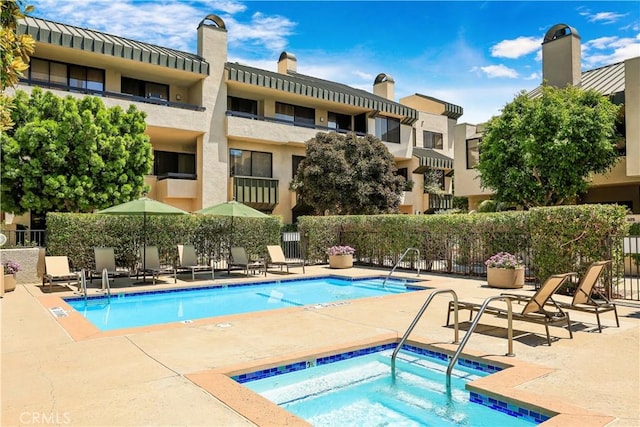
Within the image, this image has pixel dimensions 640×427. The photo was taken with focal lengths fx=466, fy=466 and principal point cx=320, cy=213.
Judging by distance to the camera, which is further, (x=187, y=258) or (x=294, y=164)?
(x=294, y=164)

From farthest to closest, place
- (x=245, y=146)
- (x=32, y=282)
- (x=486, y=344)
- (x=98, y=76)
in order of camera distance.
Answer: (x=245, y=146)
(x=98, y=76)
(x=32, y=282)
(x=486, y=344)

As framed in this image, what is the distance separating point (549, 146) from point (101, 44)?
850 inches

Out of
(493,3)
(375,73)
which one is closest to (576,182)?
(493,3)

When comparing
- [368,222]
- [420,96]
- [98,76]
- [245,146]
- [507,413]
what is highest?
[420,96]

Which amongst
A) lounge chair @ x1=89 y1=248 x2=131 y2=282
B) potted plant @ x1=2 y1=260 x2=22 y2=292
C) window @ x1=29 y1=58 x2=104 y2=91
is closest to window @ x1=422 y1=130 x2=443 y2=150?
window @ x1=29 y1=58 x2=104 y2=91

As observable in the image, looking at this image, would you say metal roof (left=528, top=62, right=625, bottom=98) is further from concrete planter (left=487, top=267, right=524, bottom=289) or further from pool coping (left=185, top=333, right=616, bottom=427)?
pool coping (left=185, top=333, right=616, bottom=427)

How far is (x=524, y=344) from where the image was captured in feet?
23.1

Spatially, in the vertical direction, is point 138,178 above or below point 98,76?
below

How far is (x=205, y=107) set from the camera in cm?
2567

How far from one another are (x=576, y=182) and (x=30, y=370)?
23.0m

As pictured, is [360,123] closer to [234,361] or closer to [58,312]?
[58,312]

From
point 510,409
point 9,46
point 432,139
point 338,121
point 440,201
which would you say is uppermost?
point 432,139

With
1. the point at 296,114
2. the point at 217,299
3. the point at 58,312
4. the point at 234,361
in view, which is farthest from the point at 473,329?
the point at 296,114

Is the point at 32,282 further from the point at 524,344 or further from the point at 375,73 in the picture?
the point at 375,73
